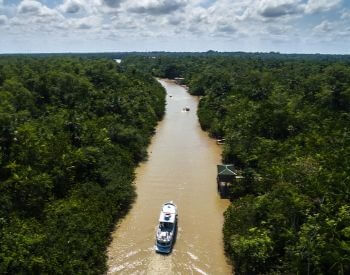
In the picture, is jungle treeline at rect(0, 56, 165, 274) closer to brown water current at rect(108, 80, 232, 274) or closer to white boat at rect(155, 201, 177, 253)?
brown water current at rect(108, 80, 232, 274)

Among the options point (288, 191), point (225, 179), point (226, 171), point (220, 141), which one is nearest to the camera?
point (288, 191)

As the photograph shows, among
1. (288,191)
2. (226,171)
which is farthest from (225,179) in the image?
(288,191)

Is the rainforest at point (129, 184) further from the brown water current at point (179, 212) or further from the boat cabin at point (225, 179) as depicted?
the brown water current at point (179, 212)

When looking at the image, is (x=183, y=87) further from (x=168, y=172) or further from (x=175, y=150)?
(x=168, y=172)

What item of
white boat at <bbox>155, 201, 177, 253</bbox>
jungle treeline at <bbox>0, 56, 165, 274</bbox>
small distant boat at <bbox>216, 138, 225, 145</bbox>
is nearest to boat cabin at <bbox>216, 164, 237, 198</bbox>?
white boat at <bbox>155, 201, 177, 253</bbox>

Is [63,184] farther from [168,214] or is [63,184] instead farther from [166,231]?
[166,231]

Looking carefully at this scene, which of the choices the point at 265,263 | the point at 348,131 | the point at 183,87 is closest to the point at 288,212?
the point at 265,263

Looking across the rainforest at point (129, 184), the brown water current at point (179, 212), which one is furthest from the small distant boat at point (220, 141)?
the rainforest at point (129, 184)
